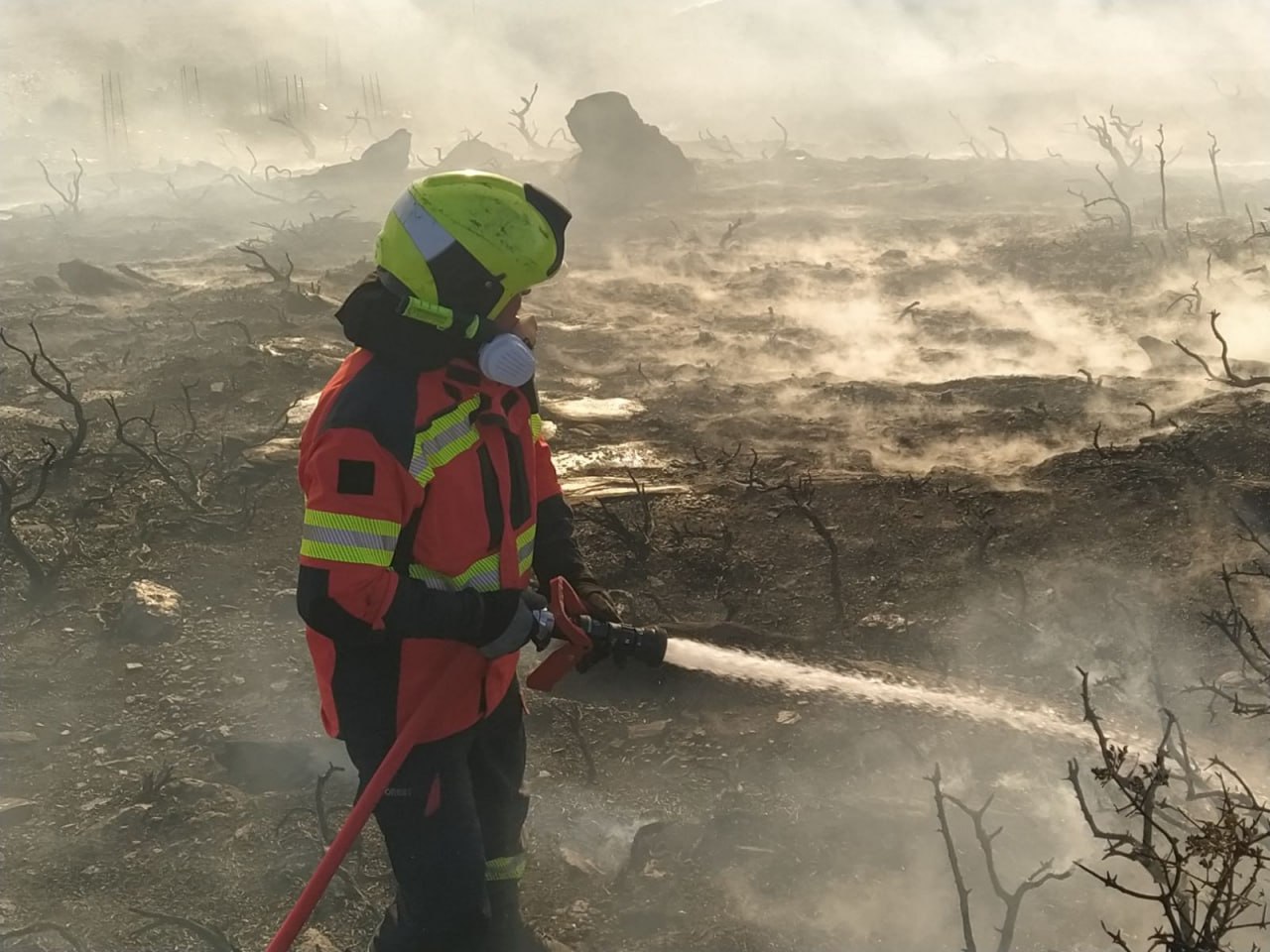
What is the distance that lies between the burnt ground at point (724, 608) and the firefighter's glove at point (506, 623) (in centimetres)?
121

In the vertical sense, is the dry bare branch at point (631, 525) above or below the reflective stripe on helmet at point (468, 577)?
below

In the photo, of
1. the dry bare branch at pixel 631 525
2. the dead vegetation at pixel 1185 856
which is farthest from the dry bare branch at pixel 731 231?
the dead vegetation at pixel 1185 856

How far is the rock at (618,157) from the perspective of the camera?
19188mm

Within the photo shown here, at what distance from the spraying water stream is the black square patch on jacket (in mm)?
1842

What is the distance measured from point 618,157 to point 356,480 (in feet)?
60.6

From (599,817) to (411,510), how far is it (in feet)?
5.73

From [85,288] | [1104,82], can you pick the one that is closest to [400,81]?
[1104,82]

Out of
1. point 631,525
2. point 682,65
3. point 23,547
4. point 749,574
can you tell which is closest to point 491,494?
point 749,574

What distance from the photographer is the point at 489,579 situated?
2.18 meters

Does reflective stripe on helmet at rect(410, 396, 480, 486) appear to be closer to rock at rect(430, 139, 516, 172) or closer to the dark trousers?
the dark trousers

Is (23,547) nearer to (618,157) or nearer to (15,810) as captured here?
(15,810)

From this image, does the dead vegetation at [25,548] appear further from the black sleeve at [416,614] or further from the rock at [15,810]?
the black sleeve at [416,614]

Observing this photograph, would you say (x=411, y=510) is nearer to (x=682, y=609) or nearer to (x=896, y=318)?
(x=682, y=609)

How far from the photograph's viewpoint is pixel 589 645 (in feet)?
7.73
